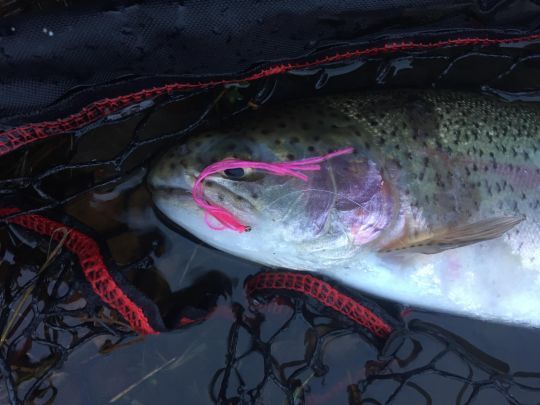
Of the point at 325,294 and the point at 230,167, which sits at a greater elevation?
the point at 230,167

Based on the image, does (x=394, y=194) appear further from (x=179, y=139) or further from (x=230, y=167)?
(x=179, y=139)

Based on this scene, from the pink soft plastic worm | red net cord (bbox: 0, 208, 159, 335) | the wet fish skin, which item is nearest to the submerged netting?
red net cord (bbox: 0, 208, 159, 335)

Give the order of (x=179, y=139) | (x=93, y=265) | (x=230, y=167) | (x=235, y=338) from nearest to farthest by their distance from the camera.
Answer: (x=230, y=167) → (x=93, y=265) → (x=179, y=139) → (x=235, y=338)

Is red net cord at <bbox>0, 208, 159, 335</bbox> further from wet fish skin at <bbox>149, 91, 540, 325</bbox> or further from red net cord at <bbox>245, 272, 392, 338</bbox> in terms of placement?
red net cord at <bbox>245, 272, 392, 338</bbox>

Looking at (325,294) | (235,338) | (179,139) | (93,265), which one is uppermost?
(179,139)

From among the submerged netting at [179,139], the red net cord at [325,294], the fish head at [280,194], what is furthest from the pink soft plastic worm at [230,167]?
the red net cord at [325,294]

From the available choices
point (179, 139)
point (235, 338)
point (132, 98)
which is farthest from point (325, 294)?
point (132, 98)

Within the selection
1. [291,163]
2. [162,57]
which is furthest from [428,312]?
[162,57]
